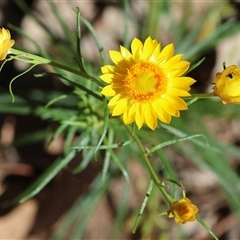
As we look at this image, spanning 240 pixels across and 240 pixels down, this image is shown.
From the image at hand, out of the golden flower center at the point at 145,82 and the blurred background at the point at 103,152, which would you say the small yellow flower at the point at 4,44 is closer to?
the golden flower center at the point at 145,82

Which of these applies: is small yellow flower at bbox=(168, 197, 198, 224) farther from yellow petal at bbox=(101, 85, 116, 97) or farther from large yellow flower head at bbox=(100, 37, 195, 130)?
yellow petal at bbox=(101, 85, 116, 97)

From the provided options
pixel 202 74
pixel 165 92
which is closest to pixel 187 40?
pixel 202 74

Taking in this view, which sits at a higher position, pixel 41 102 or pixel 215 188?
pixel 41 102

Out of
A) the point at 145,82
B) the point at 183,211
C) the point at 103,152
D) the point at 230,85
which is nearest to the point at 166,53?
the point at 145,82

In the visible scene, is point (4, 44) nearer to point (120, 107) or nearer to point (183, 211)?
point (120, 107)

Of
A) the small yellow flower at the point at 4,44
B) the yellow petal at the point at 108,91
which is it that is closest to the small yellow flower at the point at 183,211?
the yellow petal at the point at 108,91

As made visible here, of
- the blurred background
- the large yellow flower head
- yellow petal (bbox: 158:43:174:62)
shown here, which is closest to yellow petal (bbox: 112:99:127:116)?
the large yellow flower head

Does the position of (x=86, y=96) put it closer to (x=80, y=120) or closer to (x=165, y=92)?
(x=80, y=120)
